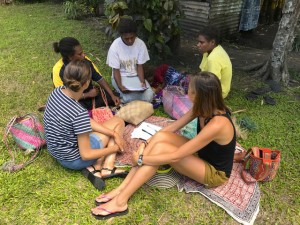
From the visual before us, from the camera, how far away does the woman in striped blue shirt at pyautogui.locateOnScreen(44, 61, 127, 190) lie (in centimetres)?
260

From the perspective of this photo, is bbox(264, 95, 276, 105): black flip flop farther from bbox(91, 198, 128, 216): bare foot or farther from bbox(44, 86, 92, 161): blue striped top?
bbox(44, 86, 92, 161): blue striped top

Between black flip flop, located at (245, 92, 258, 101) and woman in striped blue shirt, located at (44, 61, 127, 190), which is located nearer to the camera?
woman in striped blue shirt, located at (44, 61, 127, 190)

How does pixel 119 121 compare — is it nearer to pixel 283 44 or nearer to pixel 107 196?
pixel 107 196

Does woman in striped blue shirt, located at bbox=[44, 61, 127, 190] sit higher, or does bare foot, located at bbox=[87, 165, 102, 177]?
woman in striped blue shirt, located at bbox=[44, 61, 127, 190]

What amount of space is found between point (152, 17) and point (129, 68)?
1.45m

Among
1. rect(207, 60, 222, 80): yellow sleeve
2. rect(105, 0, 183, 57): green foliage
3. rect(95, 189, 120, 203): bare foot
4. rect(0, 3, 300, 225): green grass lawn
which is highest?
rect(105, 0, 183, 57): green foliage

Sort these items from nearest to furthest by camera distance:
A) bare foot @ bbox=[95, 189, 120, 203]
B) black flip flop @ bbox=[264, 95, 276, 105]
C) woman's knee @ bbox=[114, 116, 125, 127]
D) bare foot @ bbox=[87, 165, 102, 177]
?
bare foot @ bbox=[95, 189, 120, 203] → bare foot @ bbox=[87, 165, 102, 177] → woman's knee @ bbox=[114, 116, 125, 127] → black flip flop @ bbox=[264, 95, 276, 105]

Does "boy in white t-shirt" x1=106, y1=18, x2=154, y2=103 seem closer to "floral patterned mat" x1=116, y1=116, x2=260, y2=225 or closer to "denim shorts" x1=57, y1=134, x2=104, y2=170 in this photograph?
"denim shorts" x1=57, y1=134, x2=104, y2=170

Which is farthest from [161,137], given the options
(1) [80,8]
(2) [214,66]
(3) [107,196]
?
(1) [80,8]

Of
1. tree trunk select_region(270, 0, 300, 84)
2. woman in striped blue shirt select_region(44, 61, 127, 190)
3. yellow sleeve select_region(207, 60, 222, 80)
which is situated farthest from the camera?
tree trunk select_region(270, 0, 300, 84)

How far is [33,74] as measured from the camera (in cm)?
555

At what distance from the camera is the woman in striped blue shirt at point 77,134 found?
2.60 meters

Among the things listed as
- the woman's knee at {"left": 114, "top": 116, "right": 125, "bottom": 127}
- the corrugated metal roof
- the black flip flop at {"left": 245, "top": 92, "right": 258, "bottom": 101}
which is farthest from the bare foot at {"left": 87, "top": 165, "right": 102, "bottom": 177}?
the corrugated metal roof

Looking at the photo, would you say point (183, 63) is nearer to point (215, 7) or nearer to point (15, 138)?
point (215, 7)
